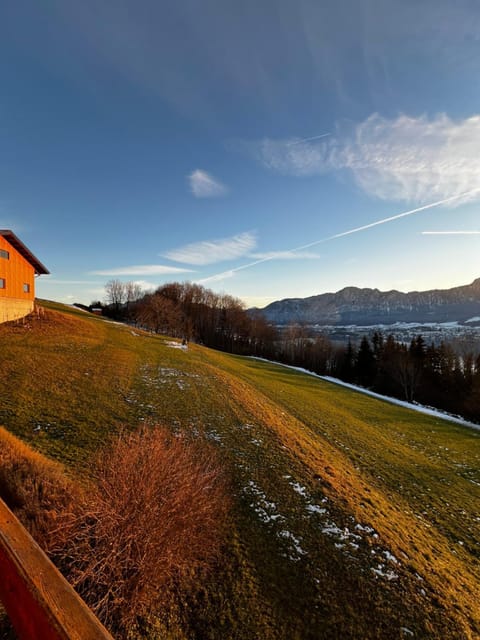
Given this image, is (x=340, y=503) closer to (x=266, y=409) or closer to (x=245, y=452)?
(x=245, y=452)

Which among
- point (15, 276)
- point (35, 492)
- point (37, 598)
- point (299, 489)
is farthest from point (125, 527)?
point (15, 276)

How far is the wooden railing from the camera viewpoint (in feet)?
4.48

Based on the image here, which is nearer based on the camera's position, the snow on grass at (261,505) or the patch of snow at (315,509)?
the snow on grass at (261,505)

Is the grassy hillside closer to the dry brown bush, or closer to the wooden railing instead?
the dry brown bush

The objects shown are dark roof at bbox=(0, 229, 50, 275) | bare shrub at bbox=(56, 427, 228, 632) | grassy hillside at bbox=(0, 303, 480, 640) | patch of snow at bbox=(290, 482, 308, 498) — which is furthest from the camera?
dark roof at bbox=(0, 229, 50, 275)

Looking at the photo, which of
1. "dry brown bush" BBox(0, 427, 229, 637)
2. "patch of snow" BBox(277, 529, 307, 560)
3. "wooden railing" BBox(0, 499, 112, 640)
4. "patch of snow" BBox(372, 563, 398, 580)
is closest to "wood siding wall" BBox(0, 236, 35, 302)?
"dry brown bush" BBox(0, 427, 229, 637)

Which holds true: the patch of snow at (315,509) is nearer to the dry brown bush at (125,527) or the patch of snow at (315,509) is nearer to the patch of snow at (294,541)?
the patch of snow at (294,541)

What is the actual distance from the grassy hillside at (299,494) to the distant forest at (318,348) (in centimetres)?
2634

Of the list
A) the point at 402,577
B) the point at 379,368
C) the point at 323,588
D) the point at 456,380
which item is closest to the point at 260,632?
the point at 323,588

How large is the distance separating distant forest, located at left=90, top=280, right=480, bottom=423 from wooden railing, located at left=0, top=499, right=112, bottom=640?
157 feet

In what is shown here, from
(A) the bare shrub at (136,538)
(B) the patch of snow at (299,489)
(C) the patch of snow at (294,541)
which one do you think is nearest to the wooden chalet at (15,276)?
(A) the bare shrub at (136,538)

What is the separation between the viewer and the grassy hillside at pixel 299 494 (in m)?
5.59

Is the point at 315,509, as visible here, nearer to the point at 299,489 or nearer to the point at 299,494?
the point at 299,494

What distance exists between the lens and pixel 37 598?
57.9 inches
